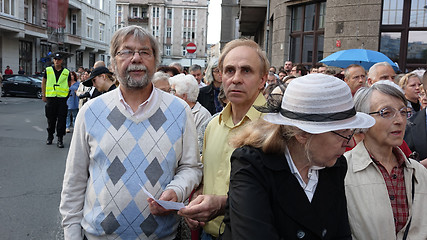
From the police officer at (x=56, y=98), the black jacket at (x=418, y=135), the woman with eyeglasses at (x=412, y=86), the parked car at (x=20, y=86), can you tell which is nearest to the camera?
the black jacket at (x=418, y=135)

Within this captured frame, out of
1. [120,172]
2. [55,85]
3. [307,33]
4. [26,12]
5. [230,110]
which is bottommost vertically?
[120,172]

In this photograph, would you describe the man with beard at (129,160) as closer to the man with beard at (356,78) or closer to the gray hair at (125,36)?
the gray hair at (125,36)

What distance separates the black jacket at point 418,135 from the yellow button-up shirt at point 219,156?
5.48ft

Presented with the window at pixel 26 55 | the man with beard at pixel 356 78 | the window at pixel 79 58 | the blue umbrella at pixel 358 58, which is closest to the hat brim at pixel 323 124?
the man with beard at pixel 356 78

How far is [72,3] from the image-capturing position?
43438 millimetres

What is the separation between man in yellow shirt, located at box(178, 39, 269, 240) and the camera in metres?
2.50

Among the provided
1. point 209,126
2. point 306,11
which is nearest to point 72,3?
point 306,11

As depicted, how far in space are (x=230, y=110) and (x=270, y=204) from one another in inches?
45.2

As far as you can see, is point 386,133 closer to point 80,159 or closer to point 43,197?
point 80,159

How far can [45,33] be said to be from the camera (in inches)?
1492

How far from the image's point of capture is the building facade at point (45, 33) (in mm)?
33656

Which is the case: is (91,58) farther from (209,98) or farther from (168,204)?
(168,204)

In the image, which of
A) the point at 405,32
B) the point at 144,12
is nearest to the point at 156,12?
the point at 144,12

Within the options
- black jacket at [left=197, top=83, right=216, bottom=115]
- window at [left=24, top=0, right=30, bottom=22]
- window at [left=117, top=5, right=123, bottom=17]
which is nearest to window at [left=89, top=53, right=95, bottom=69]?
window at [left=24, top=0, right=30, bottom=22]
